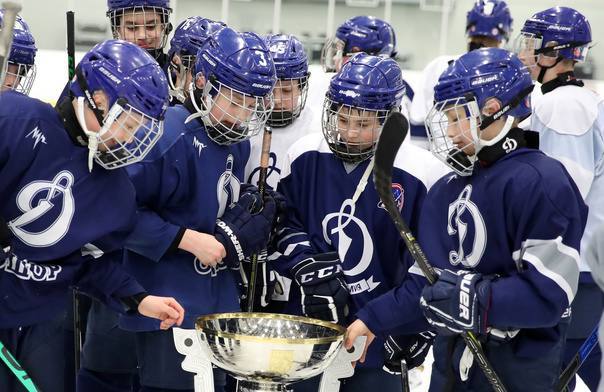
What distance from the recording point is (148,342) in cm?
273

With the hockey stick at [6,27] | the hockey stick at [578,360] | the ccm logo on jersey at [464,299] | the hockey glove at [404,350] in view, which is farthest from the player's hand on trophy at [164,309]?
the hockey stick at [578,360]

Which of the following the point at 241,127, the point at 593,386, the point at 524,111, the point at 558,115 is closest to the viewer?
the point at 524,111

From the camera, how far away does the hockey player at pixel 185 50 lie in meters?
3.35

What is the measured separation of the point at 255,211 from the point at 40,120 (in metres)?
0.65

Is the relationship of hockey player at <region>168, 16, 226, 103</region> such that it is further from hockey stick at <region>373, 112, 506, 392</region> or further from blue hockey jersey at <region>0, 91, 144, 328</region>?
hockey stick at <region>373, 112, 506, 392</region>

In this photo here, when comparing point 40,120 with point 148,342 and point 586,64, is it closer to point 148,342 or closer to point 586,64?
point 148,342

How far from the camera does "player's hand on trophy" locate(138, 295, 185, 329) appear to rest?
256cm

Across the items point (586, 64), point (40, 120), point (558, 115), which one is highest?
point (40, 120)

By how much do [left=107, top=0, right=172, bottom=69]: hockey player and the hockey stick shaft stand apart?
1439 millimetres

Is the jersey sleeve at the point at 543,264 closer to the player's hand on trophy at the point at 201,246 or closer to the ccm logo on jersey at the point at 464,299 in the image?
the ccm logo on jersey at the point at 464,299

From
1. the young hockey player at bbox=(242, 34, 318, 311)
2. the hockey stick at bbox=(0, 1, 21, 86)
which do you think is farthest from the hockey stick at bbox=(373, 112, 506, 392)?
the hockey stick at bbox=(0, 1, 21, 86)

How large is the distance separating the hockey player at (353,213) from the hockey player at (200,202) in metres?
0.15

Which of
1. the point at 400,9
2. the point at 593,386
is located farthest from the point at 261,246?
the point at 400,9

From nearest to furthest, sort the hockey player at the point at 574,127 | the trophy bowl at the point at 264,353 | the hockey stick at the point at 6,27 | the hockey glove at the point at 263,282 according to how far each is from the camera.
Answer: the hockey stick at the point at 6,27
the trophy bowl at the point at 264,353
the hockey glove at the point at 263,282
the hockey player at the point at 574,127
